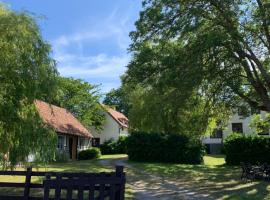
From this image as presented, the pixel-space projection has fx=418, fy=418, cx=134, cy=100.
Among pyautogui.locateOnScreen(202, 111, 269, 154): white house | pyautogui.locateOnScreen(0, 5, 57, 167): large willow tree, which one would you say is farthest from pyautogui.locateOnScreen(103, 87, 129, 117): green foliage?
pyautogui.locateOnScreen(0, 5, 57, 167): large willow tree

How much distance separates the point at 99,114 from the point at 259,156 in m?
34.3

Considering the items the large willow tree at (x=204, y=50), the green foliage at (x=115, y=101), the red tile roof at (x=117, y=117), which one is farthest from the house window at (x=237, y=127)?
the large willow tree at (x=204, y=50)

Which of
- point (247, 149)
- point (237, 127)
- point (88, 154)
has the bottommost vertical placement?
point (88, 154)

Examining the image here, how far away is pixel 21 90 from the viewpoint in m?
13.6

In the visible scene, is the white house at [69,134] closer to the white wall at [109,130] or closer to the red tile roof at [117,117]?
the white wall at [109,130]

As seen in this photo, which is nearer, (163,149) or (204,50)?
(204,50)

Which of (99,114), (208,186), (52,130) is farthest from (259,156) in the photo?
(99,114)

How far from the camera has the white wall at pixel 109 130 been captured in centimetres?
6594

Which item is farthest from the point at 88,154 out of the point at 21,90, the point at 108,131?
the point at 21,90

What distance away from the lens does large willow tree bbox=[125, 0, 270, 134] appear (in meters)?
20.5

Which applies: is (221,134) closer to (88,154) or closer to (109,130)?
(109,130)

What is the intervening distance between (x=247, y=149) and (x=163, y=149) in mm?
7675

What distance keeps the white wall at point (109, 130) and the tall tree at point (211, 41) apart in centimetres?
4133

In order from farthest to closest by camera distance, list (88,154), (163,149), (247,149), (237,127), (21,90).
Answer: (237,127) → (88,154) → (163,149) → (247,149) → (21,90)
